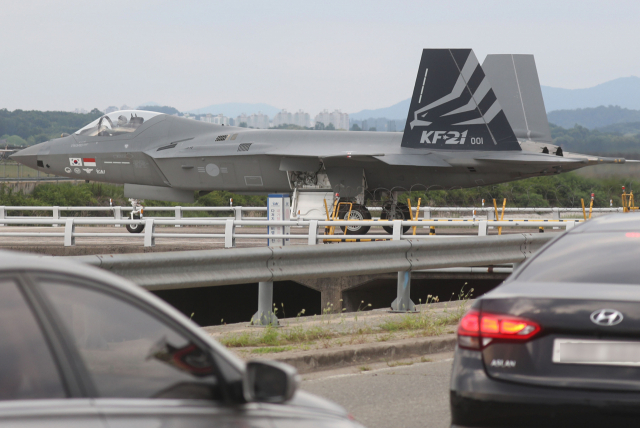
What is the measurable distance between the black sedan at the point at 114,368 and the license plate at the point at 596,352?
1.36 metres

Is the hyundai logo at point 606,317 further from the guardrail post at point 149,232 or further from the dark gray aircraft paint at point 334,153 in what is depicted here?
the dark gray aircraft paint at point 334,153

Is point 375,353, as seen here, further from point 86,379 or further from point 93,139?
point 93,139

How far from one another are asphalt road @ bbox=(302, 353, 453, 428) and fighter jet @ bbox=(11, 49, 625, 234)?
14907mm

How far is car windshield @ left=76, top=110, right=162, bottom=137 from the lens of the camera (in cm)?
2341

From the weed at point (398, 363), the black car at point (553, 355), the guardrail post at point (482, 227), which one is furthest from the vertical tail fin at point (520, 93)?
the black car at point (553, 355)

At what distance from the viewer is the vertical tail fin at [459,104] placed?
21.3 meters

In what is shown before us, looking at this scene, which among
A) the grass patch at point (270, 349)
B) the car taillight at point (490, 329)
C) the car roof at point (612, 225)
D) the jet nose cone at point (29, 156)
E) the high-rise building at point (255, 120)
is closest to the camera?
the car taillight at point (490, 329)

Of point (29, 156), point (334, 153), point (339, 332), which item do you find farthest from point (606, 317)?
point (29, 156)

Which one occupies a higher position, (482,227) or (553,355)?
(553,355)

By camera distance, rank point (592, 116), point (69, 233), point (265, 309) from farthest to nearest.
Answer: point (592, 116)
point (69, 233)
point (265, 309)

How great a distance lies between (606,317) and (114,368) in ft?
7.72

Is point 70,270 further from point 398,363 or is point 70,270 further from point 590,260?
point 398,363

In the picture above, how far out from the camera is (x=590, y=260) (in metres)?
4.07

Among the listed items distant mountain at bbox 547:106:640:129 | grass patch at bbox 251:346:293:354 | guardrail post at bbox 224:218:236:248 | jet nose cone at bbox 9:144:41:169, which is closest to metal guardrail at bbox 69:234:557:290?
grass patch at bbox 251:346:293:354
